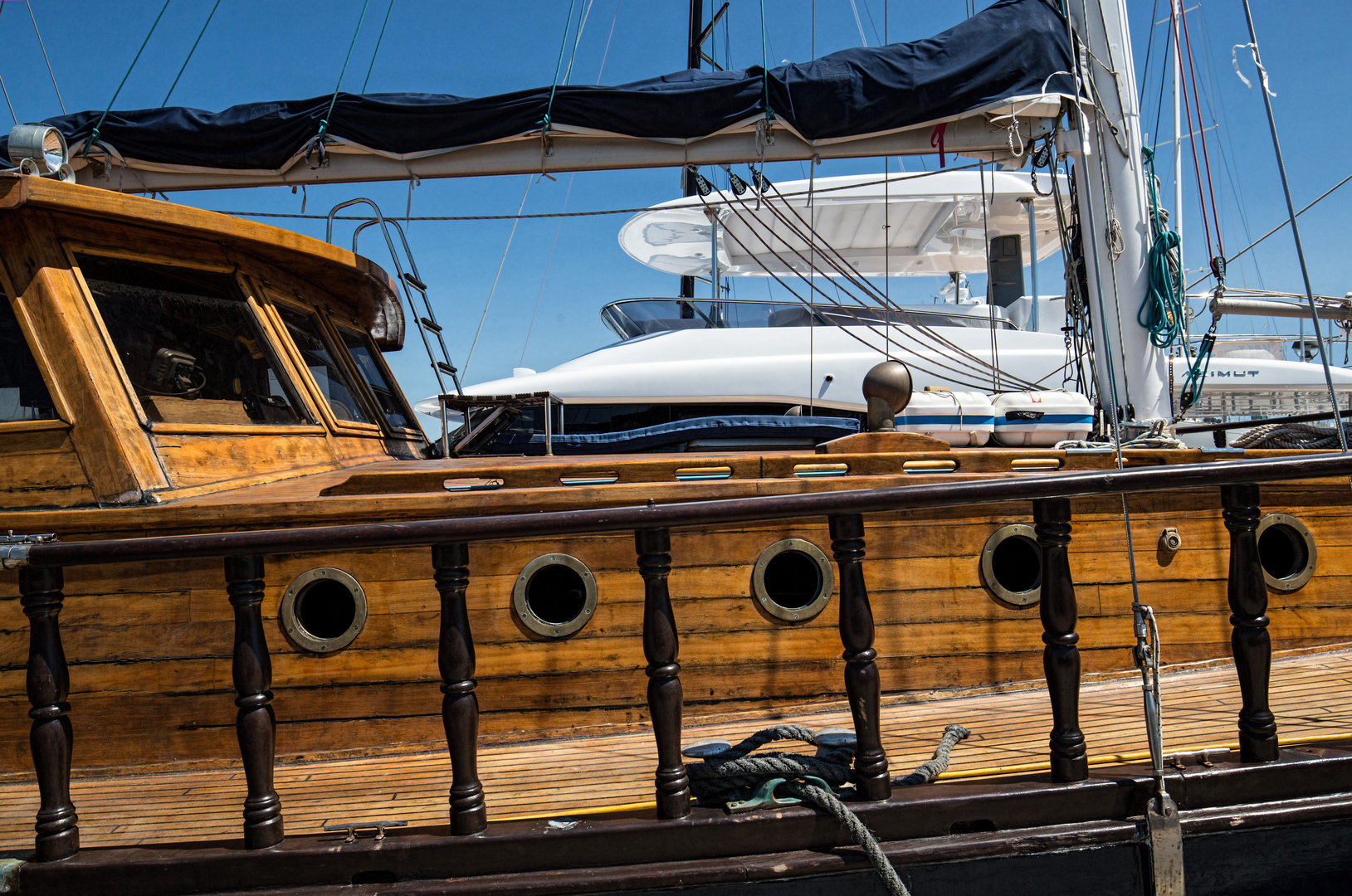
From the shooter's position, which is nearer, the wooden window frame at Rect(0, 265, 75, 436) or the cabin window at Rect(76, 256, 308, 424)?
the wooden window frame at Rect(0, 265, 75, 436)

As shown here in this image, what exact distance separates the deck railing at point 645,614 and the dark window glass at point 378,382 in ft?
8.45

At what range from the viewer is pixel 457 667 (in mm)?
1828

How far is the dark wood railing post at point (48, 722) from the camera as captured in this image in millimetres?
1775

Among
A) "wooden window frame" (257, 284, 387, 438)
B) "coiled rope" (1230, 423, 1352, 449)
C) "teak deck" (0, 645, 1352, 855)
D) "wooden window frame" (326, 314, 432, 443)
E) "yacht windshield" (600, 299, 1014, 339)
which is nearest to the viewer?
"teak deck" (0, 645, 1352, 855)

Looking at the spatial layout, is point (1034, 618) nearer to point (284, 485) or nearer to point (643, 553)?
point (643, 553)

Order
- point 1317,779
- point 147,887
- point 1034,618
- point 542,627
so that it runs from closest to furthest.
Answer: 1. point 147,887
2. point 1317,779
3. point 542,627
4. point 1034,618

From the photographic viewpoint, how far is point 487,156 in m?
4.71

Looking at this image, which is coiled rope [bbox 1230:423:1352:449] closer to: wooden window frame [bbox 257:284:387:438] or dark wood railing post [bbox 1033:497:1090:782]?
dark wood railing post [bbox 1033:497:1090:782]

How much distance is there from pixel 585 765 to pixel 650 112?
353cm

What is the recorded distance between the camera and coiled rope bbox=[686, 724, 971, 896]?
175 cm

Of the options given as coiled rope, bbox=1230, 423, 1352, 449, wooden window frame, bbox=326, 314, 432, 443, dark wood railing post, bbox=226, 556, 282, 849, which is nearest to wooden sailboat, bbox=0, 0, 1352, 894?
dark wood railing post, bbox=226, 556, 282, 849

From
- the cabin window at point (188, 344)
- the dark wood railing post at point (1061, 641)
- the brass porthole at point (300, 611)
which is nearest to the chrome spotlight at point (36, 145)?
the cabin window at point (188, 344)

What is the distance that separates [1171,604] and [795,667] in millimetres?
1329

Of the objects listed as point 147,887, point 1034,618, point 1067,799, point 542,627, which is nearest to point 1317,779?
point 1067,799
